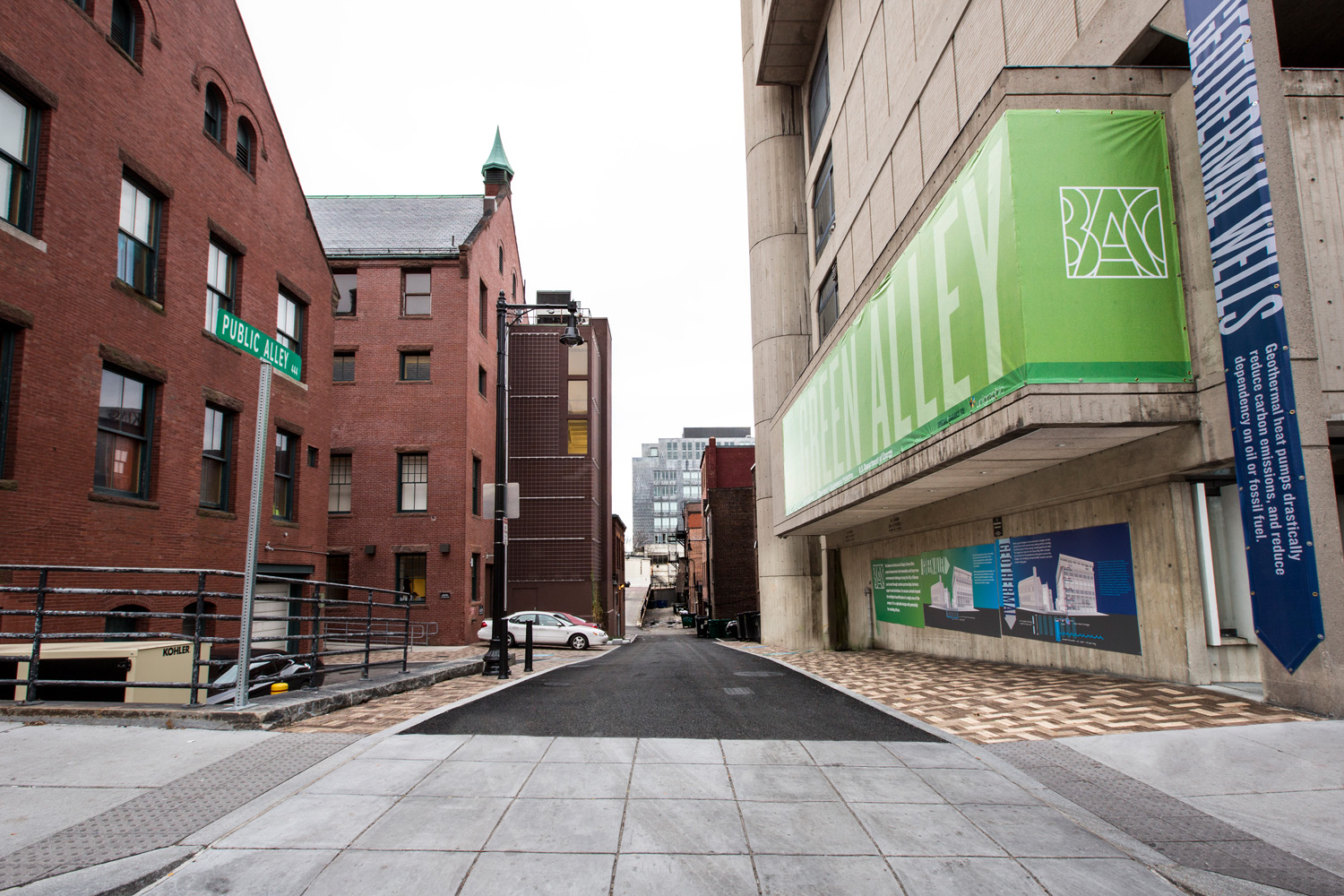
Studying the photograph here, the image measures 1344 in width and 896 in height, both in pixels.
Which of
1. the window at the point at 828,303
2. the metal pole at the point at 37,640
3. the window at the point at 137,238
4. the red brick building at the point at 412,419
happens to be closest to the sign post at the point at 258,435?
the metal pole at the point at 37,640

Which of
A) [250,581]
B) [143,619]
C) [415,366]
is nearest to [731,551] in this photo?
[415,366]

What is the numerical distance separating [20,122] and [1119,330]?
15.3 metres

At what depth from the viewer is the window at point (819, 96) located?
83.4 feet

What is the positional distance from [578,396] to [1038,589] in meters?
30.6

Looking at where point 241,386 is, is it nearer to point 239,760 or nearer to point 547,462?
point 239,760

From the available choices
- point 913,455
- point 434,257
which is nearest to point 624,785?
point 913,455

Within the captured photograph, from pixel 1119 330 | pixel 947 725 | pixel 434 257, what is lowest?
pixel 947 725

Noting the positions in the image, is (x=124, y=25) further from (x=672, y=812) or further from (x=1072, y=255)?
(x=672, y=812)

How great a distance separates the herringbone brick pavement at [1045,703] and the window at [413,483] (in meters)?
21.1

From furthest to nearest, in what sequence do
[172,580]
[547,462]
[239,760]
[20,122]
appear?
[547,462] → [172,580] → [20,122] → [239,760]

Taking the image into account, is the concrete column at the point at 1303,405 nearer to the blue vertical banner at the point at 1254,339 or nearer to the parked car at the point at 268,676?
the blue vertical banner at the point at 1254,339

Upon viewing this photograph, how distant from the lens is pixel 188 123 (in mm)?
15617

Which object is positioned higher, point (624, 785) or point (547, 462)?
point (547, 462)

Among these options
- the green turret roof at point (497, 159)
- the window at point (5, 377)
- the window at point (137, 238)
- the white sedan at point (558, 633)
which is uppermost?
the green turret roof at point (497, 159)
